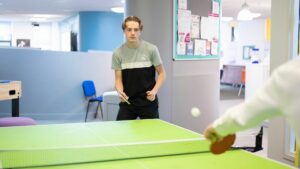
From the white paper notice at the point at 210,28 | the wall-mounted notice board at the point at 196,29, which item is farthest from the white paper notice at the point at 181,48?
the white paper notice at the point at 210,28

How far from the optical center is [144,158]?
1815mm

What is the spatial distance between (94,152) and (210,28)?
3.31 meters

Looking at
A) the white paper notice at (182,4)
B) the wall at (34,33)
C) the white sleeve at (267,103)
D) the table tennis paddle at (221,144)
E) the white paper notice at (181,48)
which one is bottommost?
the table tennis paddle at (221,144)

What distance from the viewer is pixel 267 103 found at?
891 mm

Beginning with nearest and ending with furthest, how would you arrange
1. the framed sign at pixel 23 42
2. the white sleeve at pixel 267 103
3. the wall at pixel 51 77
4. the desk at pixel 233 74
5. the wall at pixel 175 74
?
the white sleeve at pixel 267 103, the wall at pixel 175 74, the wall at pixel 51 77, the desk at pixel 233 74, the framed sign at pixel 23 42

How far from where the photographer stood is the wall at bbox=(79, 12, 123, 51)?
12375mm

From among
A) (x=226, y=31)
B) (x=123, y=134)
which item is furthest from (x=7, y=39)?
(x=123, y=134)

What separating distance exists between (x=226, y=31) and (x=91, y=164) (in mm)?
14426

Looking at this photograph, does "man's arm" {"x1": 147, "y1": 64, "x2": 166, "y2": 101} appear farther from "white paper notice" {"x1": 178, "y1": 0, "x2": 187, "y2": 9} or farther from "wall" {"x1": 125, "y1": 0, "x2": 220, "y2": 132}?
"white paper notice" {"x1": 178, "y1": 0, "x2": 187, "y2": 9}

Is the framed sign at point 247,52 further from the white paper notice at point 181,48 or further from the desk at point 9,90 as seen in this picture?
the desk at point 9,90

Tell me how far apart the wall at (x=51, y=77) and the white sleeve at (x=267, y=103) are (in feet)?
20.7

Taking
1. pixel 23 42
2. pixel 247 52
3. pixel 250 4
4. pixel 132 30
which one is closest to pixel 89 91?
pixel 132 30

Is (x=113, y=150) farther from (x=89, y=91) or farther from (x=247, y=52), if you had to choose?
(x=247, y=52)

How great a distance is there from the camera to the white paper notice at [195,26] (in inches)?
179
